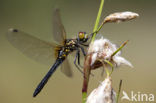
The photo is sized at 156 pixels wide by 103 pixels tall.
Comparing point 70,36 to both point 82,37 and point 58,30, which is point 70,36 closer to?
point 58,30

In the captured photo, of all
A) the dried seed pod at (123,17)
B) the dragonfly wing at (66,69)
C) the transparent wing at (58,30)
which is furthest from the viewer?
the dragonfly wing at (66,69)

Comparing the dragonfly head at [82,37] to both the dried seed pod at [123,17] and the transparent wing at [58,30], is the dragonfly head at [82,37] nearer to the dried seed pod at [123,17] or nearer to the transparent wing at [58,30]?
the transparent wing at [58,30]

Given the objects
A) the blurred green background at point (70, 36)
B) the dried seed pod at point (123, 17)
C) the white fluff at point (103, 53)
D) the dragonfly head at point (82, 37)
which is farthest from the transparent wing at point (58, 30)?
the blurred green background at point (70, 36)

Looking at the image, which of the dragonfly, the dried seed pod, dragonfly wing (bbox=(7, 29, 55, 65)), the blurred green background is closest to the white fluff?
the dried seed pod

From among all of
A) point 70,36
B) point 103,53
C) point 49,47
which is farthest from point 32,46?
point 70,36

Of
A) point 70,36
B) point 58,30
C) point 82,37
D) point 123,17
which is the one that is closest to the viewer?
point 123,17

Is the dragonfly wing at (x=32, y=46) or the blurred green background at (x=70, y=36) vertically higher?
the dragonfly wing at (x=32, y=46)
